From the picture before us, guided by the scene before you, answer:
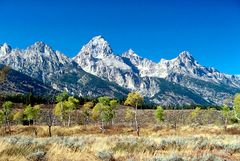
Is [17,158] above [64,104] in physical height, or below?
below

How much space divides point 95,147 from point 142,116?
17405 cm

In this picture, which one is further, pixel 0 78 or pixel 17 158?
pixel 0 78

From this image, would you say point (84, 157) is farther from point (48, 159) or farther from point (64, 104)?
point (64, 104)

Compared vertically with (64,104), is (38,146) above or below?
below

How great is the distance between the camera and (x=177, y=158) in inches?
488

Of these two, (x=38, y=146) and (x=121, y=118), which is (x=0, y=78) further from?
(x=121, y=118)

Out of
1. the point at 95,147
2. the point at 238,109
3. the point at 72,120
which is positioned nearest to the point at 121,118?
the point at 72,120

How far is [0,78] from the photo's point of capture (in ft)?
92.2

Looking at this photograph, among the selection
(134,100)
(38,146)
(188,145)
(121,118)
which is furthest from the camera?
(121,118)

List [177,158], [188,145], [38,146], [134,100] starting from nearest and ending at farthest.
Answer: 1. [177,158]
2. [38,146]
3. [188,145]
4. [134,100]

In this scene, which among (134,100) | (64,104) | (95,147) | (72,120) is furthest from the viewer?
(72,120)

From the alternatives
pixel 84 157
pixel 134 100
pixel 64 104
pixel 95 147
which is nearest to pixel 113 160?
pixel 84 157

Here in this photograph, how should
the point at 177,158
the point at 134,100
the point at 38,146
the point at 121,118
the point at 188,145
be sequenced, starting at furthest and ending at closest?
1. the point at 121,118
2. the point at 134,100
3. the point at 188,145
4. the point at 38,146
5. the point at 177,158

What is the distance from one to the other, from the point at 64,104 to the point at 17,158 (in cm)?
9638
